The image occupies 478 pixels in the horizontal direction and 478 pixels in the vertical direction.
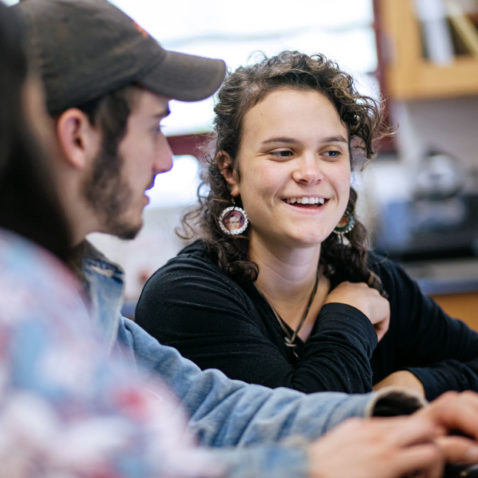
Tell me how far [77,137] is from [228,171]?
70 cm

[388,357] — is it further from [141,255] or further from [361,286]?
[141,255]

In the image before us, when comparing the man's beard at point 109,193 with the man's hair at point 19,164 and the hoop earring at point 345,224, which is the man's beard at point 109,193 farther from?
the hoop earring at point 345,224

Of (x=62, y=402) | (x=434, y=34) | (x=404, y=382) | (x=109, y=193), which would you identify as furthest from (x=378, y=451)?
(x=434, y=34)

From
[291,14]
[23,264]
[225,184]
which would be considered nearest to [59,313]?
[23,264]

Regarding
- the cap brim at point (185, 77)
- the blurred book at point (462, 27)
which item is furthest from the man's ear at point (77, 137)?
the blurred book at point (462, 27)

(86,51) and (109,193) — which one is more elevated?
(86,51)

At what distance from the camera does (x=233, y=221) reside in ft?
4.87

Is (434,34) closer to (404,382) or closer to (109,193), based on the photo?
(404,382)

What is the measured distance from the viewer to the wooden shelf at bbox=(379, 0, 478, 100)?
301cm

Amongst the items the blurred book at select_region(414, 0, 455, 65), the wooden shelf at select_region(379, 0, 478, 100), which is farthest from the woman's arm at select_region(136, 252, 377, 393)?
the blurred book at select_region(414, 0, 455, 65)

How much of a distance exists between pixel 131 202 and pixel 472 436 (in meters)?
0.51

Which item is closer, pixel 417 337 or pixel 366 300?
pixel 366 300

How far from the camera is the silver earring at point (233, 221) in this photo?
4.84 ft

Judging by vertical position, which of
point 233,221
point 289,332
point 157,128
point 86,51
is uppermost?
point 86,51
